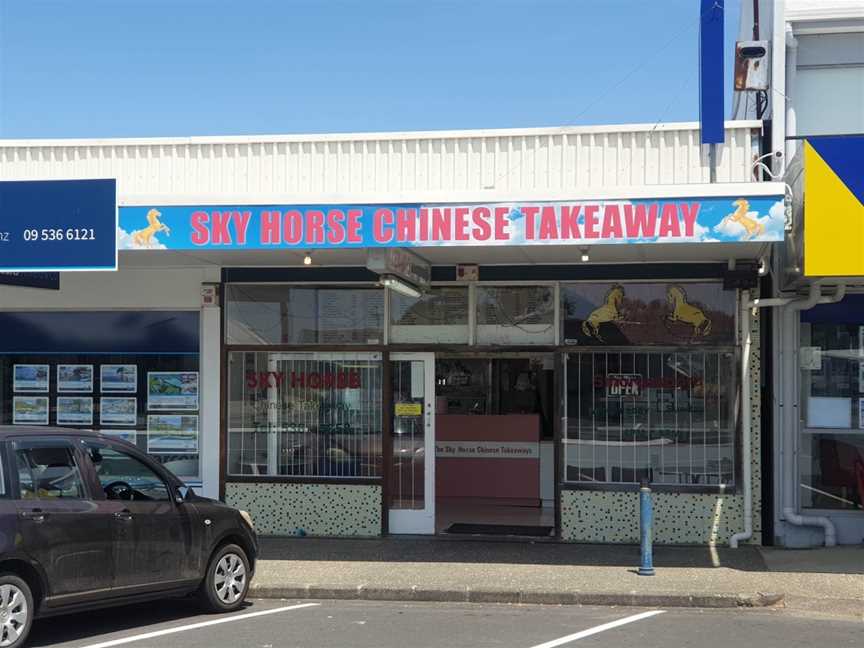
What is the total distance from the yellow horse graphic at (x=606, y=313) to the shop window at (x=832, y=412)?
2059 millimetres

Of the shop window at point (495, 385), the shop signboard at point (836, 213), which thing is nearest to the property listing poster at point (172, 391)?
the shop window at point (495, 385)

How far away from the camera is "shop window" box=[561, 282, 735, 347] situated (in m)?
12.1

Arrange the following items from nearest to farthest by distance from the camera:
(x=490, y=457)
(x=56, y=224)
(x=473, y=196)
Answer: (x=473, y=196)
(x=56, y=224)
(x=490, y=457)

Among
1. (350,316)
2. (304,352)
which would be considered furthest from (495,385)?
(304,352)

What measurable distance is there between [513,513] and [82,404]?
A: 5889 millimetres

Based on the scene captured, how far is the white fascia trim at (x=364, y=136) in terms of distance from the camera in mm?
11672

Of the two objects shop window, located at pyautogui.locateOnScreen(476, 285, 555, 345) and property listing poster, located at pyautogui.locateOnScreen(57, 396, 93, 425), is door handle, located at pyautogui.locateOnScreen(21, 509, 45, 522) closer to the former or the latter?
property listing poster, located at pyautogui.locateOnScreen(57, 396, 93, 425)

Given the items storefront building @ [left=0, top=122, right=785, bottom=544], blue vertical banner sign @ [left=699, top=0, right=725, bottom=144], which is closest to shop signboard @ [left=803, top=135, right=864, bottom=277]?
storefront building @ [left=0, top=122, right=785, bottom=544]

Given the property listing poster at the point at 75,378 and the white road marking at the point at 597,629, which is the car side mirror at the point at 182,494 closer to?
the white road marking at the point at 597,629

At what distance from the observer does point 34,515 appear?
7.55 meters

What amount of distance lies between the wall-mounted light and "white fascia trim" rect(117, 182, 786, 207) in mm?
1056

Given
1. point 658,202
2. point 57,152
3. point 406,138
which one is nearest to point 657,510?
point 658,202

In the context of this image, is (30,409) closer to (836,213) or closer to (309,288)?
(309,288)

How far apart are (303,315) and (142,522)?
4990mm
